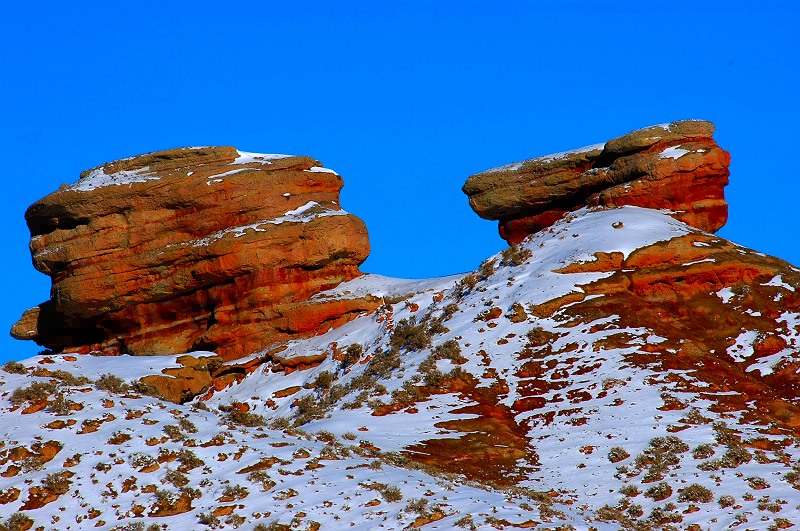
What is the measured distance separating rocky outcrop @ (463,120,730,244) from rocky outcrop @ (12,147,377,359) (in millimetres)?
8662

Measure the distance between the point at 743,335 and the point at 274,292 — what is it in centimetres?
2305

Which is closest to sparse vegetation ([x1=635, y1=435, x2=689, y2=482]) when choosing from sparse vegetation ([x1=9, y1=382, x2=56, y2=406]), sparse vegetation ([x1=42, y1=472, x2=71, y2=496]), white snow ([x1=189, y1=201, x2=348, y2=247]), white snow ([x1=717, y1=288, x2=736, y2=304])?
white snow ([x1=717, y1=288, x2=736, y2=304])

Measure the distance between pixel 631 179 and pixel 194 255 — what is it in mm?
21509

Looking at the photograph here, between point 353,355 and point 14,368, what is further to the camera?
point 353,355

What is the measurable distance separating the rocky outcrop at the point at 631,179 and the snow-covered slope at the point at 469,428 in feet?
8.02

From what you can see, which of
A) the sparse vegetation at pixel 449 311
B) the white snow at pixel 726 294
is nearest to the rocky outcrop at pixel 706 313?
the white snow at pixel 726 294

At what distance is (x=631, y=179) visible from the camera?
1916 inches

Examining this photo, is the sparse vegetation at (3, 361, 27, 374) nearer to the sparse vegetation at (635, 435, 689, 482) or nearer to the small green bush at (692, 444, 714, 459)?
the sparse vegetation at (635, 435, 689, 482)

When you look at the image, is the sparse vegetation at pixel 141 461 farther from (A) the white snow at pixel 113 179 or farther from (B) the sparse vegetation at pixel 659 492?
(A) the white snow at pixel 113 179

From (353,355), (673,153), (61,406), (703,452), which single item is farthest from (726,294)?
(61,406)

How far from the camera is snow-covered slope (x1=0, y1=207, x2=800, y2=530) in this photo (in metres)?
22.6

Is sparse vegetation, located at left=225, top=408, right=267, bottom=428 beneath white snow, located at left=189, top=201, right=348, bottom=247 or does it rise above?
beneath

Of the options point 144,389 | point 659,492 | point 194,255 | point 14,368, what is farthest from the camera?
point 194,255

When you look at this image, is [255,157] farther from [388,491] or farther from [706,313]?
[388,491]
